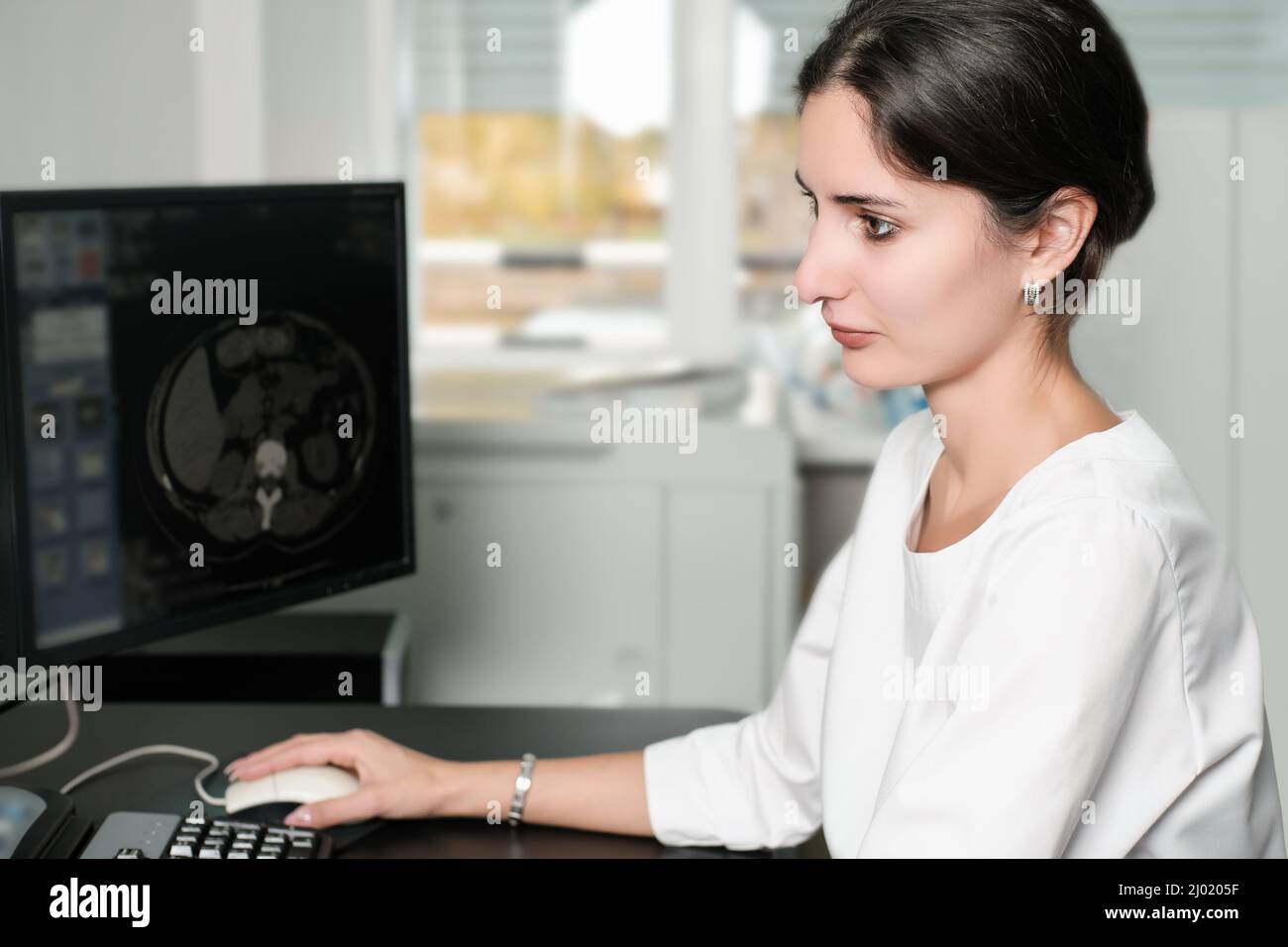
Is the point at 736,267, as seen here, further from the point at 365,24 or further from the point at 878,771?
the point at 878,771

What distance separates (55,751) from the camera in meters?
1.22

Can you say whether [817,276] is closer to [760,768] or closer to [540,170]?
[760,768]

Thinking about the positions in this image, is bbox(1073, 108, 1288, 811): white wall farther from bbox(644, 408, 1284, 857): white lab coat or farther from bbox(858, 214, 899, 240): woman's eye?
bbox(858, 214, 899, 240): woman's eye

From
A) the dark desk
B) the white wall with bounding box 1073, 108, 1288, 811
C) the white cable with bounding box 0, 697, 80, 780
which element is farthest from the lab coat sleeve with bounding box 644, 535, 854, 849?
the white wall with bounding box 1073, 108, 1288, 811

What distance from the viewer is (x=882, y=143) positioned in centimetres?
90

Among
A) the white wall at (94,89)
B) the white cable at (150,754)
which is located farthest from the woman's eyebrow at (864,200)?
the white wall at (94,89)

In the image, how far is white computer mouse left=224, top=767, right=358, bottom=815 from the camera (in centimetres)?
107

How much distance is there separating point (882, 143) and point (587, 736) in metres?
0.60

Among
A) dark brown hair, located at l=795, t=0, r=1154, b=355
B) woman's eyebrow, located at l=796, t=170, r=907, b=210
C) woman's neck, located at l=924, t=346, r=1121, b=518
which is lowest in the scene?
woman's neck, located at l=924, t=346, r=1121, b=518

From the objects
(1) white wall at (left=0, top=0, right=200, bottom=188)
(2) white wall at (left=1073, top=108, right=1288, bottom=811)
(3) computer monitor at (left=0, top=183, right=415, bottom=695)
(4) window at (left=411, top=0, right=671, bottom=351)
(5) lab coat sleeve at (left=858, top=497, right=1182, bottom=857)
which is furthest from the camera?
(4) window at (left=411, top=0, right=671, bottom=351)

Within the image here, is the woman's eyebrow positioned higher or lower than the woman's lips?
higher

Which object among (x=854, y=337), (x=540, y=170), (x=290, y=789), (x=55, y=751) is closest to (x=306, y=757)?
(x=290, y=789)

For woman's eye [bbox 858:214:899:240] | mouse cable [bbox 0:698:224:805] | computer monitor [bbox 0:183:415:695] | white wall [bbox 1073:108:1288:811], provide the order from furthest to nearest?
white wall [bbox 1073:108:1288:811] → mouse cable [bbox 0:698:224:805] → computer monitor [bbox 0:183:415:695] → woman's eye [bbox 858:214:899:240]
